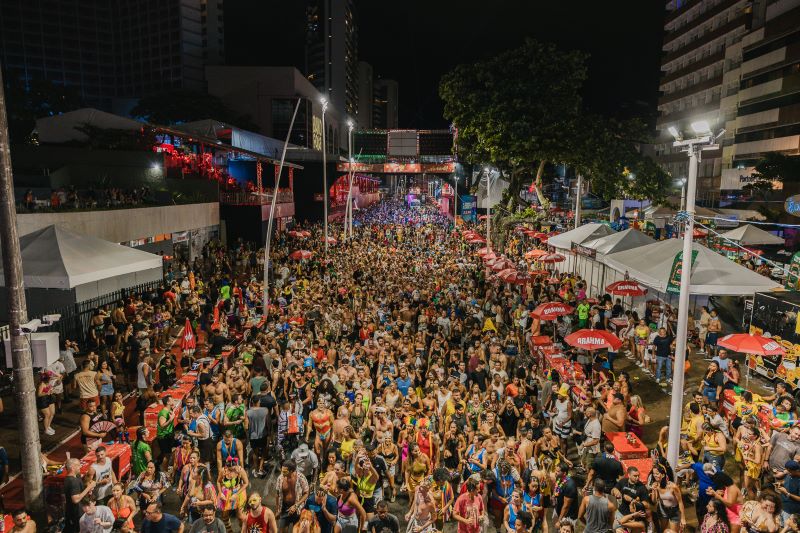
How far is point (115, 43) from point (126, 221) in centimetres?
11286

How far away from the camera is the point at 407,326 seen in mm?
15570

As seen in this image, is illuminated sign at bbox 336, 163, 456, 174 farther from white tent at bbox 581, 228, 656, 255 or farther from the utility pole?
the utility pole

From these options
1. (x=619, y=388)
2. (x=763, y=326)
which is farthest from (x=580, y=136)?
(x=619, y=388)

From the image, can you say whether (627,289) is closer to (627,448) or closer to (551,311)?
(551,311)

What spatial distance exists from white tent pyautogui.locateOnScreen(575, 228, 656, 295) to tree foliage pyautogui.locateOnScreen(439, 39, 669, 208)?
6233 mm

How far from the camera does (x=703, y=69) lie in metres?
65.8

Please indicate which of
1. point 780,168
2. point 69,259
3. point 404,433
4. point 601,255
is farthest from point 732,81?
point 69,259

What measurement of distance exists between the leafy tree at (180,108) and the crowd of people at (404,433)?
47666 millimetres

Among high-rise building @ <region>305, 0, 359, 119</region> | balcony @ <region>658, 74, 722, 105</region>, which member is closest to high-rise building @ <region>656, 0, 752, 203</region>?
balcony @ <region>658, 74, 722, 105</region>

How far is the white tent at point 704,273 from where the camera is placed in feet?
38.0

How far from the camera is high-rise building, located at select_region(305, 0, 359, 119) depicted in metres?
165

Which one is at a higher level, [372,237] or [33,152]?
[33,152]

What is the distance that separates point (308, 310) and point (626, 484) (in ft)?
39.5

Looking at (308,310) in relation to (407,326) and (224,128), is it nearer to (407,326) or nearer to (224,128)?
(407,326)
